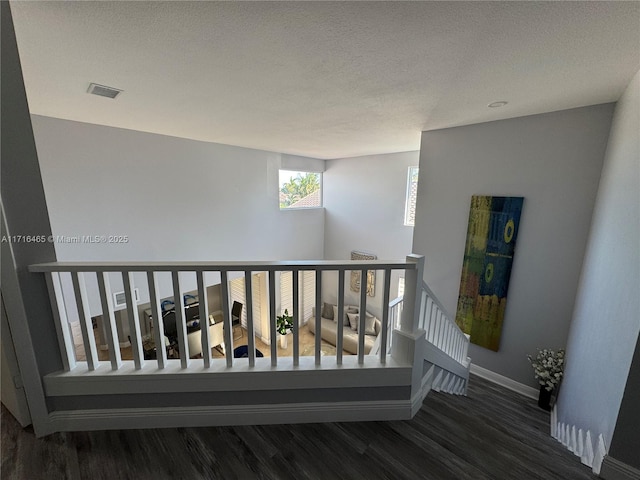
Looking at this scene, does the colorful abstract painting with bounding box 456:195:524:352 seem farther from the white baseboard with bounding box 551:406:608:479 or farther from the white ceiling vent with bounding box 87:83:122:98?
the white ceiling vent with bounding box 87:83:122:98

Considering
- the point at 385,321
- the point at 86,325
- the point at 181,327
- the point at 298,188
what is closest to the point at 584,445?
the point at 385,321

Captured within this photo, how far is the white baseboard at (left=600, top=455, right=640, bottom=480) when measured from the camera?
3.87ft

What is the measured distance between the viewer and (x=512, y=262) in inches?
125

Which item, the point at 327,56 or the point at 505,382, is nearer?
the point at 327,56

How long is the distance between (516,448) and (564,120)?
316 cm

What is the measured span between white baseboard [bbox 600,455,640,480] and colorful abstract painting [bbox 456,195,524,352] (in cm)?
226

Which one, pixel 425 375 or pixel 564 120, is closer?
pixel 425 375

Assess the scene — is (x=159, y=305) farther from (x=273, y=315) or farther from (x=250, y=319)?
(x=273, y=315)

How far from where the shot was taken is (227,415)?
147 centimetres

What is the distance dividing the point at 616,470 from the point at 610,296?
1.02 m

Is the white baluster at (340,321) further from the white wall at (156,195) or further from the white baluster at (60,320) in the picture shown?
the white wall at (156,195)

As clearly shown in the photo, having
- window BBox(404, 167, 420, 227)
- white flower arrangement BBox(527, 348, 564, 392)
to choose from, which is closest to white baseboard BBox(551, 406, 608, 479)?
white flower arrangement BBox(527, 348, 564, 392)

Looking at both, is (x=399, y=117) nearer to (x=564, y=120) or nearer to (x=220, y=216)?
(x=564, y=120)

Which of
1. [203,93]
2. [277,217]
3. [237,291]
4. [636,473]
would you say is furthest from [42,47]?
[237,291]
